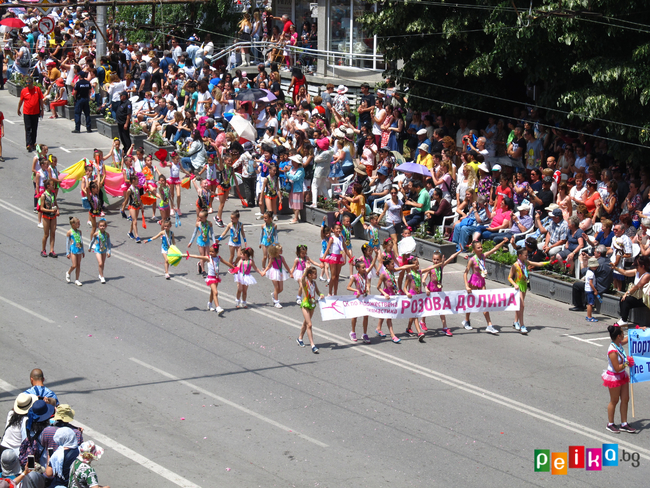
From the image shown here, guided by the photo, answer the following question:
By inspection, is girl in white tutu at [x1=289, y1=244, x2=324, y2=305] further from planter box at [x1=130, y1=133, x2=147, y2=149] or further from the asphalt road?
planter box at [x1=130, y1=133, x2=147, y2=149]

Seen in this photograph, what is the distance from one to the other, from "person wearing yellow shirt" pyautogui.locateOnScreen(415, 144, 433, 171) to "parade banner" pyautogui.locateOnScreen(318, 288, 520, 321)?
6595 mm

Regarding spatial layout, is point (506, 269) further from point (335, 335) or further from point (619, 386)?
point (619, 386)

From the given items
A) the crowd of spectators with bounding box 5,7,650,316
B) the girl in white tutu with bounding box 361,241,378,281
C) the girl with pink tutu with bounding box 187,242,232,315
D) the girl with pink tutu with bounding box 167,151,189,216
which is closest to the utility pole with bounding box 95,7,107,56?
the crowd of spectators with bounding box 5,7,650,316

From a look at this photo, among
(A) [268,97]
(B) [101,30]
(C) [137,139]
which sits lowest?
(C) [137,139]

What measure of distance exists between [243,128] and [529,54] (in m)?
8.14

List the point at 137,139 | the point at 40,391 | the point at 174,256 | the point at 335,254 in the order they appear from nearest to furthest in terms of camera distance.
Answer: the point at 40,391
the point at 174,256
the point at 335,254
the point at 137,139

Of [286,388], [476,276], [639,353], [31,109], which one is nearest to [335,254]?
[476,276]

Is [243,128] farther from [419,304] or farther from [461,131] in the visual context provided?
[419,304]

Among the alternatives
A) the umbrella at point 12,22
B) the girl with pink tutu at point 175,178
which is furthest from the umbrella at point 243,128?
the umbrella at point 12,22

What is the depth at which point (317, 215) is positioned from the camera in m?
23.2

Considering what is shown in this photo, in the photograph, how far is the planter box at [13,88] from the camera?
35.5m

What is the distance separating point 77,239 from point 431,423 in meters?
8.86

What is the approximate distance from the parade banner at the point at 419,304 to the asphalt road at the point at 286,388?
49 cm

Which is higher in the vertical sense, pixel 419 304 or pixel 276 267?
pixel 276 267
